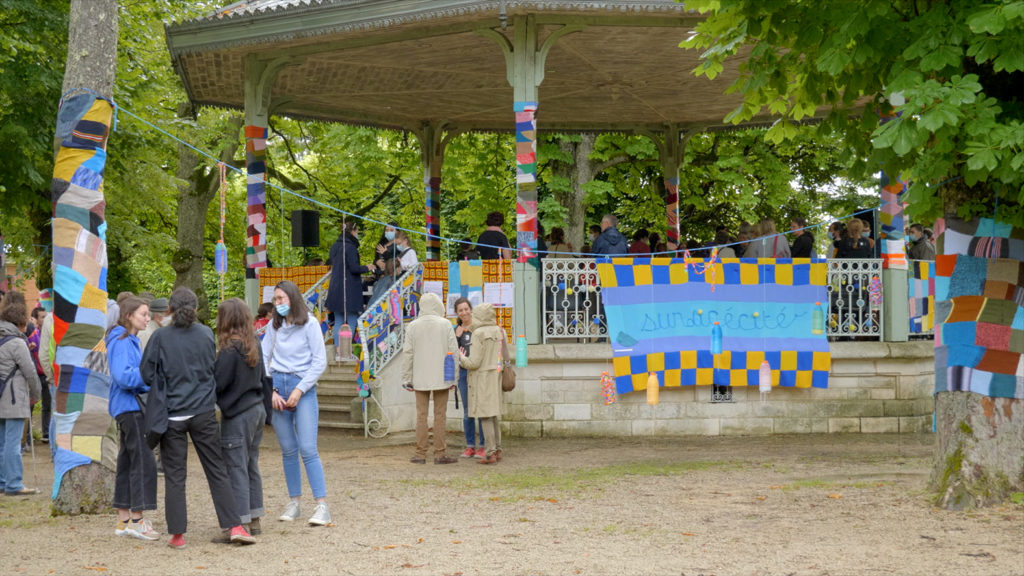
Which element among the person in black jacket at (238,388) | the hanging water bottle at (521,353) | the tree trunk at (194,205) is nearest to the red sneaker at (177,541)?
the person in black jacket at (238,388)

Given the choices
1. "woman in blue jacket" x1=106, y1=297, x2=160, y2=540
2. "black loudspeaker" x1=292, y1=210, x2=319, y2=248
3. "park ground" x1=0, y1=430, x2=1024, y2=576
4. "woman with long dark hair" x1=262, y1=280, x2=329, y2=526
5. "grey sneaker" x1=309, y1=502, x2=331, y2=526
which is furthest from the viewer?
"black loudspeaker" x1=292, y1=210, x2=319, y2=248

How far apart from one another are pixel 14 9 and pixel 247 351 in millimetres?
10991

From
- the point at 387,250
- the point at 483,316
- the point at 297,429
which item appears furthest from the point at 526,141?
the point at 297,429

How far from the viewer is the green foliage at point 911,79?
7.30 meters

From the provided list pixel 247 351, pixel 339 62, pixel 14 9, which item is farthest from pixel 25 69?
pixel 247 351

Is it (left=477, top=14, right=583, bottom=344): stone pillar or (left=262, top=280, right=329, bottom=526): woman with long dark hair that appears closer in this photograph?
(left=262, top=280, right=329, bottom=526): woman with long dark hair

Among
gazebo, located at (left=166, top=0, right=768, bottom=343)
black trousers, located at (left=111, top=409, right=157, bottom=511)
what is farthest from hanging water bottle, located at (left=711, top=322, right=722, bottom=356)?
black trousers, located at (left=111, top=409, right=157, bottom=511)

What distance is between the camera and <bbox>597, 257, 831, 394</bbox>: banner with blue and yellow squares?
14.7 metres

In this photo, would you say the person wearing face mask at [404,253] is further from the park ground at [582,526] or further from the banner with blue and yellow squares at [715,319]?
the park ground at [582,526]

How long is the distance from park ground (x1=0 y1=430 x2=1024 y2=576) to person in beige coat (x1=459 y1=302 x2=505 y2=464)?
60 centimetres

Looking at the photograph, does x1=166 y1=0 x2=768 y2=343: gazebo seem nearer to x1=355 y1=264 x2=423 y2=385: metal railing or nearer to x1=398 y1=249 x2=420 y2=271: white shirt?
x1=355 y1=264 x2=423 y2=385: metal railing

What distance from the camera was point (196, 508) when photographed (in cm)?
959

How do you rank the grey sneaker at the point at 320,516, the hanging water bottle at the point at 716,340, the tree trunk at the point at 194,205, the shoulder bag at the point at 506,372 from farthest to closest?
the tree trunk at the point at 194,205, the hanging water bottle at the point at 716,340, the shoulder bag at the point at 506,372, the grey sneaker at the point at 320,516

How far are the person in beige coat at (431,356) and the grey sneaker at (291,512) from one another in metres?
3.52
